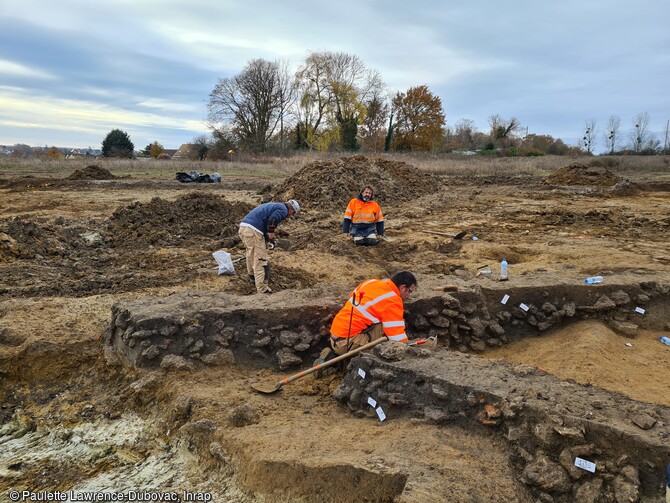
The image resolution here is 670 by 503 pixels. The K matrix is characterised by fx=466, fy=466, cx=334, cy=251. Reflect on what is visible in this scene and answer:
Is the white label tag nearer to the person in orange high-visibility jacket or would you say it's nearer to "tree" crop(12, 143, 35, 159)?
the person in orange high-visibility jacket

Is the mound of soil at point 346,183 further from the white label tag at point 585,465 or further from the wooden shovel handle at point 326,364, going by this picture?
the white label tag at point 585,465

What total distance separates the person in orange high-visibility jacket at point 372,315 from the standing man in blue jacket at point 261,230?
2.60 m

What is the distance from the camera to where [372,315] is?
4543 mm

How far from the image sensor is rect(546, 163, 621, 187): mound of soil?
64.2 feet

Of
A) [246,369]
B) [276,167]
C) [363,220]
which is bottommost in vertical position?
[246,369]

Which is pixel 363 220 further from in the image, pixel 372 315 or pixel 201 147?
pixel 201 147

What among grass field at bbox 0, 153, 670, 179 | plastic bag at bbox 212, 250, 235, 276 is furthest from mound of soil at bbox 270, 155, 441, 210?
grass field at bbox 0, 153, 670, 179

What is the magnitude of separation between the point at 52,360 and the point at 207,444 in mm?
2315

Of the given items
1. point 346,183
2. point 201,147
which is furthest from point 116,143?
point 346,183

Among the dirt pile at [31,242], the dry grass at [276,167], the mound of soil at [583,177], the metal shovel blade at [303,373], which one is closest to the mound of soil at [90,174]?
the dry grass at [276,167]

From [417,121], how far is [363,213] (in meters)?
40.5

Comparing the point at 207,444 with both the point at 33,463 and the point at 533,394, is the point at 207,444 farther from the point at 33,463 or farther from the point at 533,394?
the point at 533,394

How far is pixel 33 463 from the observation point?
11.8 feet

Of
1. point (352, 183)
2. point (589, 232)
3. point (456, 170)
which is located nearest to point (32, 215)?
point (352, 183)
